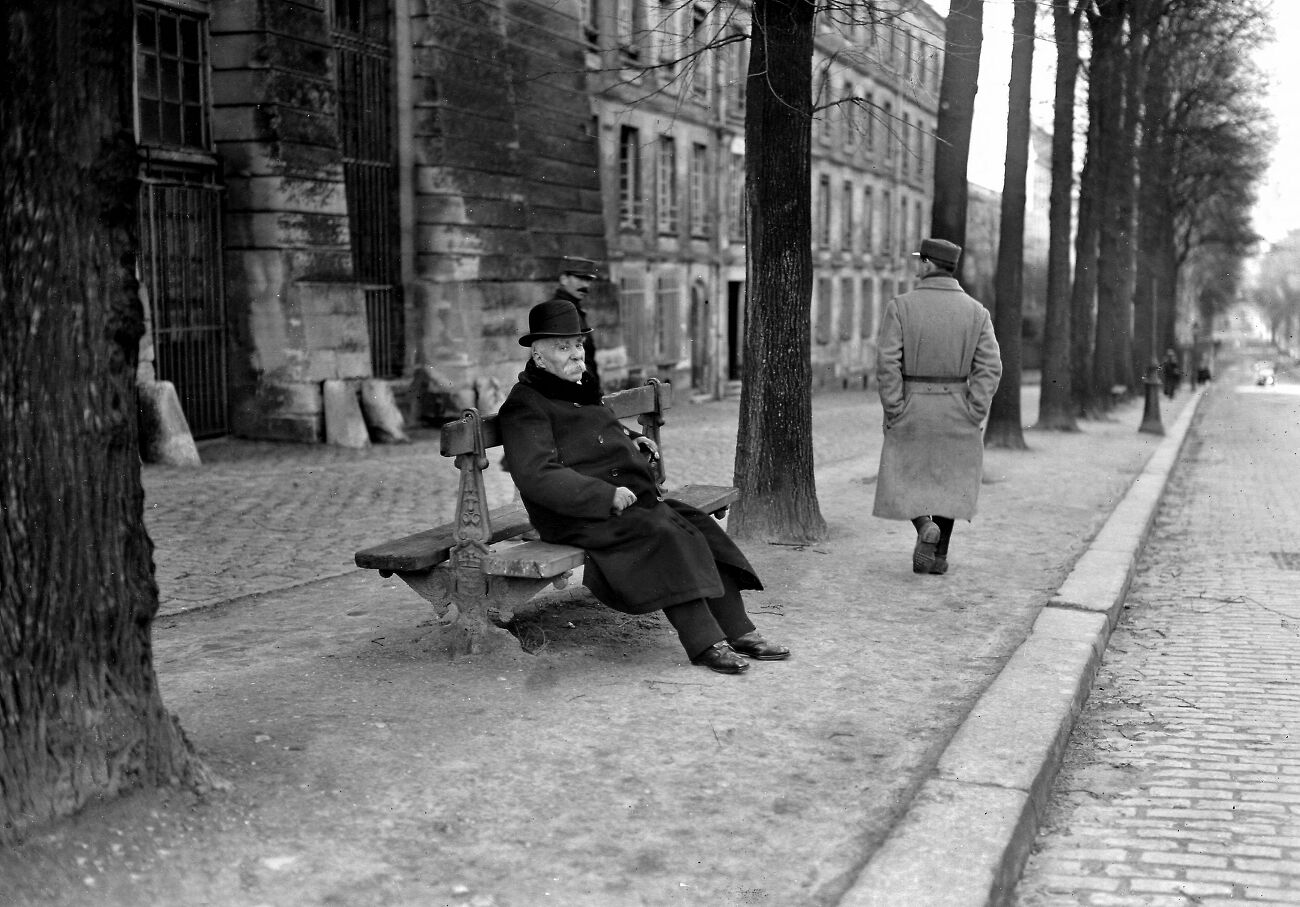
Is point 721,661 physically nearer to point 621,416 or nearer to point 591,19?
point 621,416

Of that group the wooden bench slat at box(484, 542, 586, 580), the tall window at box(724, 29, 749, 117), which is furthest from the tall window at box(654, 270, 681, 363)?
the wooden bench slat at box(484, 542, 586, 580)

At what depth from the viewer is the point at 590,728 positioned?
515 cm

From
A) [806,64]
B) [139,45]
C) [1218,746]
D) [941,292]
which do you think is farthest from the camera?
[139,45]

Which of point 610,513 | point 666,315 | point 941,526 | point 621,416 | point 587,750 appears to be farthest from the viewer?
point 666,315

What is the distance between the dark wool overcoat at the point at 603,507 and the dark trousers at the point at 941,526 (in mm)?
2594

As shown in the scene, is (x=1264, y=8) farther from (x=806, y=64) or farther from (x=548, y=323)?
(x=548, y=323)

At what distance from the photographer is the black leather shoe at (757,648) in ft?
20.4

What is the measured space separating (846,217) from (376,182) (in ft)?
96.2

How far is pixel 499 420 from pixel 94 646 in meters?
2.41

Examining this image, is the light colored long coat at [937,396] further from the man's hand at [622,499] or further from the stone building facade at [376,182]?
the man's hand at [622,499]

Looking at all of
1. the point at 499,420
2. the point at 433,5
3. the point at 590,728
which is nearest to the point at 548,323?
the point at 499,420

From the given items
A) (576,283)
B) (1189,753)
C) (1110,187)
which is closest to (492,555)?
(1189,753)

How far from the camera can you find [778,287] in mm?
9570

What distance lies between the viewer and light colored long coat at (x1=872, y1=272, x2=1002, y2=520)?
28.2 feet
